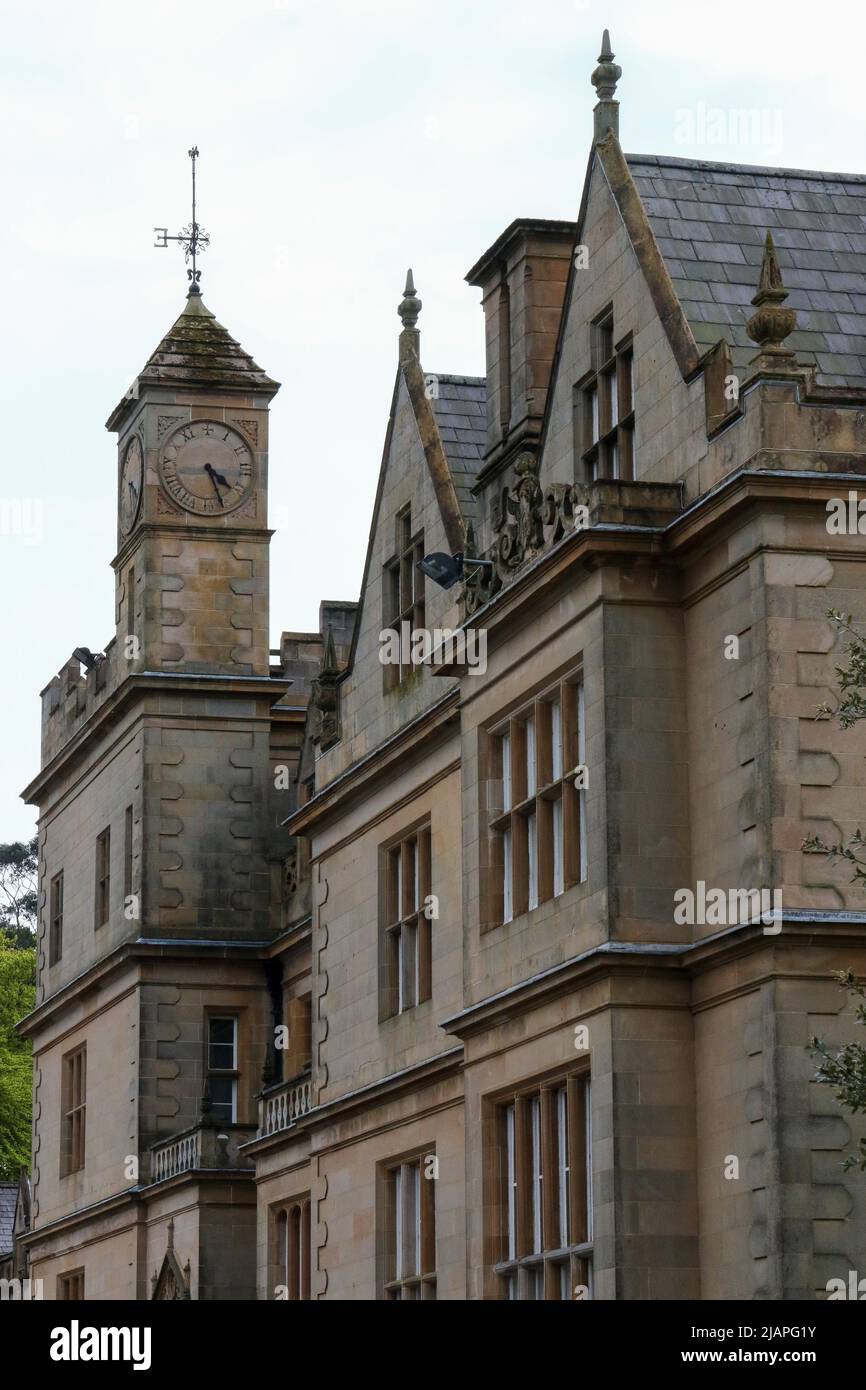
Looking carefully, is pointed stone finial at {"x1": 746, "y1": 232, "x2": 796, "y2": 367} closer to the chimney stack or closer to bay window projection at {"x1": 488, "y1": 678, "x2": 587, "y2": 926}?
bay window projection at {"x1": 488, "y1": 678, "x2": 587, "y2": 926}

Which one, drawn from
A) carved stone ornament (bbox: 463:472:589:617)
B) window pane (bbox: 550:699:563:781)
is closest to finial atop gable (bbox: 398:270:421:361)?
carved stone ornament (bbox: 463:472:589:617)

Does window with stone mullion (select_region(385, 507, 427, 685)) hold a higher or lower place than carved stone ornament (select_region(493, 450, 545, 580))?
higher

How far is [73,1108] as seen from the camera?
47156mm

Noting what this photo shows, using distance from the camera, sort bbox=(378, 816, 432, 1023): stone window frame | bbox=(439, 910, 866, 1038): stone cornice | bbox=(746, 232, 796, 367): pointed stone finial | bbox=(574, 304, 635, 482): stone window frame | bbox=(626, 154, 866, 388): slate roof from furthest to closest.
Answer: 1. bbox=(378, 816, 432, 1023): stone window frame
2. bbox=(574, 304, 635, 482): stone window frame
3. bbox=(626, 154, 866, 388): slate roof
4. bbox=(746, 232, 796, 367): pointed stone finial
5. bbox=(439, 910, 866, 1038): stone cornice

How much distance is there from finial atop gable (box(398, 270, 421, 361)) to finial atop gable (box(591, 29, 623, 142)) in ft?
22.3

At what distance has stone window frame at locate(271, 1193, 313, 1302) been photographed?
35.2m

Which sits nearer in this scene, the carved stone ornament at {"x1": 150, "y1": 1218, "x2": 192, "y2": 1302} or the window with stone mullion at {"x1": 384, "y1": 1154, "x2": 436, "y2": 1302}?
the window with stone mullion at {"x1": 384, "y1": 1154, "x2": 436, "y2": 1302}

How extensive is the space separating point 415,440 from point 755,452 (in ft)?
33.8

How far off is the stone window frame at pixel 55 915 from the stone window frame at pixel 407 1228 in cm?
1873

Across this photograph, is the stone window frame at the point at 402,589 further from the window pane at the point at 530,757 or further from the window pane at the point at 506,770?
the window pane at the point at 530,757

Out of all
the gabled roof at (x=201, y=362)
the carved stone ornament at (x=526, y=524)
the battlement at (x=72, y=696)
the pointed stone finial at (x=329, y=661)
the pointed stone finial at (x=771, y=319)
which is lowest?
the carved stone ornament at (x=526, y=524)

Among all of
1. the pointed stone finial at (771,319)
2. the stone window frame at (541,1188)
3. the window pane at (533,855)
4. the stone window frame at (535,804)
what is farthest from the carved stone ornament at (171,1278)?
the pointed stone finial at (771,319)

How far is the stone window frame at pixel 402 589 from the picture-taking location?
3184 centimetres
